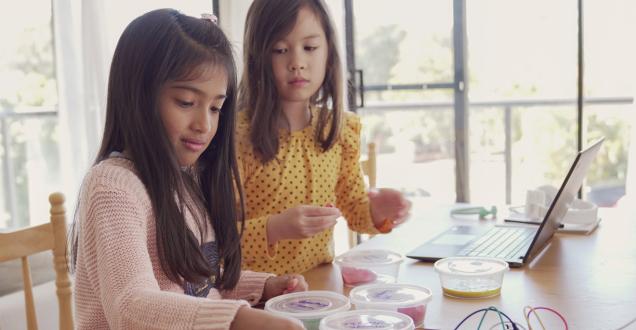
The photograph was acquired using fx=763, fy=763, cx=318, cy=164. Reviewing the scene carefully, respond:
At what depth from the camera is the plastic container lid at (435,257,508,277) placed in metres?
1.37

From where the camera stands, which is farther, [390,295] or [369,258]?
[369,258]

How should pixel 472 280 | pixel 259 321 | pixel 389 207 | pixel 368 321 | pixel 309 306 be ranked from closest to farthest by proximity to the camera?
1. pixel 259 321
2. pixel 368 321
3. pixel 309 306
4. pixel 472 280
5. pixel 389 207

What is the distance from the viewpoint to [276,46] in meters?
1.77

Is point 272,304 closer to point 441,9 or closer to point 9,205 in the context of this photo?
point 441,9

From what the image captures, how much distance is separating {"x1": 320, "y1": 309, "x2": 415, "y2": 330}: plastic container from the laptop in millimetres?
573

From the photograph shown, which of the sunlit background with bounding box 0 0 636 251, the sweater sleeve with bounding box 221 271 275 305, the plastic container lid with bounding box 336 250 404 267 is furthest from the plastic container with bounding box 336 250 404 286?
the sunlit background with bounding box 0 0 636 251

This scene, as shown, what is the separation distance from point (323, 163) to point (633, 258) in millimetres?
746

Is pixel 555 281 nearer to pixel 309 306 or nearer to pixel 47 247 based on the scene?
pixel 309 306

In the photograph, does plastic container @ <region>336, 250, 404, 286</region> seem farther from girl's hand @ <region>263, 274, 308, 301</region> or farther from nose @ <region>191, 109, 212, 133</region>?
nose @ <region>191, 109, 212, 133</region>

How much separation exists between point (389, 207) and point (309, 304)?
75 cm

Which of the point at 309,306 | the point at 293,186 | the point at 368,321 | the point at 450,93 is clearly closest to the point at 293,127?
the point at 293,186

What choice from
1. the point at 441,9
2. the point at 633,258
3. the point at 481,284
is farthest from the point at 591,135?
the point at 481,284

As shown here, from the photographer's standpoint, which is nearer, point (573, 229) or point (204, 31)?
point (204, 31)

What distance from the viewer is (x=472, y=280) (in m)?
1.38
